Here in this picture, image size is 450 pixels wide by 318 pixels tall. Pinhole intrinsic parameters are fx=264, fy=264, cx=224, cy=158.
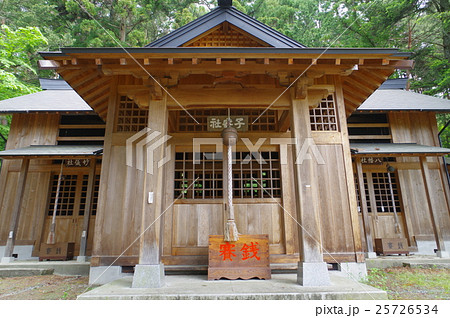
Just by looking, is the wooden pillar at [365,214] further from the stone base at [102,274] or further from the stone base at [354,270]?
the stone base at [102,274]

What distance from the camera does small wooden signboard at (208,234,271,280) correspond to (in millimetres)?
4832

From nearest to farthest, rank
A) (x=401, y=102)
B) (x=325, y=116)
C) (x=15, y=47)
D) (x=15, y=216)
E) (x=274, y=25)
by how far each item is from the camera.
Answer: (x=325, y=116)
(x=15, y=216)
(x=401, y=102)
(x=15, y=47)
(x=274, y=25)

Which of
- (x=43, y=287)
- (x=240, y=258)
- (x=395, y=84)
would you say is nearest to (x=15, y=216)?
(x=43, y=287)

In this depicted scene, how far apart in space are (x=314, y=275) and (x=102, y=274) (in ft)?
13.2

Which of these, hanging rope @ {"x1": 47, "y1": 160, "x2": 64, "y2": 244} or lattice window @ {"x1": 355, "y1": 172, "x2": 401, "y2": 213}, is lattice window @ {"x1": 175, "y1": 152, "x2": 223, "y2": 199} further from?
lattice window @ {"x1": 355, "y1": 172, "x2": 401, "y2": 213}

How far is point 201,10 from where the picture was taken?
67.7 ft

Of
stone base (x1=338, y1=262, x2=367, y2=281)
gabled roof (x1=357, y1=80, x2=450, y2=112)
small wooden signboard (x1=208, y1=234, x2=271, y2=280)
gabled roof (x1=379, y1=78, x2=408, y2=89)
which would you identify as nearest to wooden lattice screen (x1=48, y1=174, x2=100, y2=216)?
small wooden signboard (x1=208, y1=234, x2=271, y2=280)

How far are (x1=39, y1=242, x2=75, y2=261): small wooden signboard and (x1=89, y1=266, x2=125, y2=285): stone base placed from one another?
3.53 metres

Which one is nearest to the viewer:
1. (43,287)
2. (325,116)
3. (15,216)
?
(43,287)

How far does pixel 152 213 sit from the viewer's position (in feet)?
14.4

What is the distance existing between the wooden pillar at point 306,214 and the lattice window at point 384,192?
600 centimetres

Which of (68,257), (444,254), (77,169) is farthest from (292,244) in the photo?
(77,169)

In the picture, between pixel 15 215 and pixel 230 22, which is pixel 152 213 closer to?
pixel 230 22

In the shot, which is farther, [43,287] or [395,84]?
[395,84]
